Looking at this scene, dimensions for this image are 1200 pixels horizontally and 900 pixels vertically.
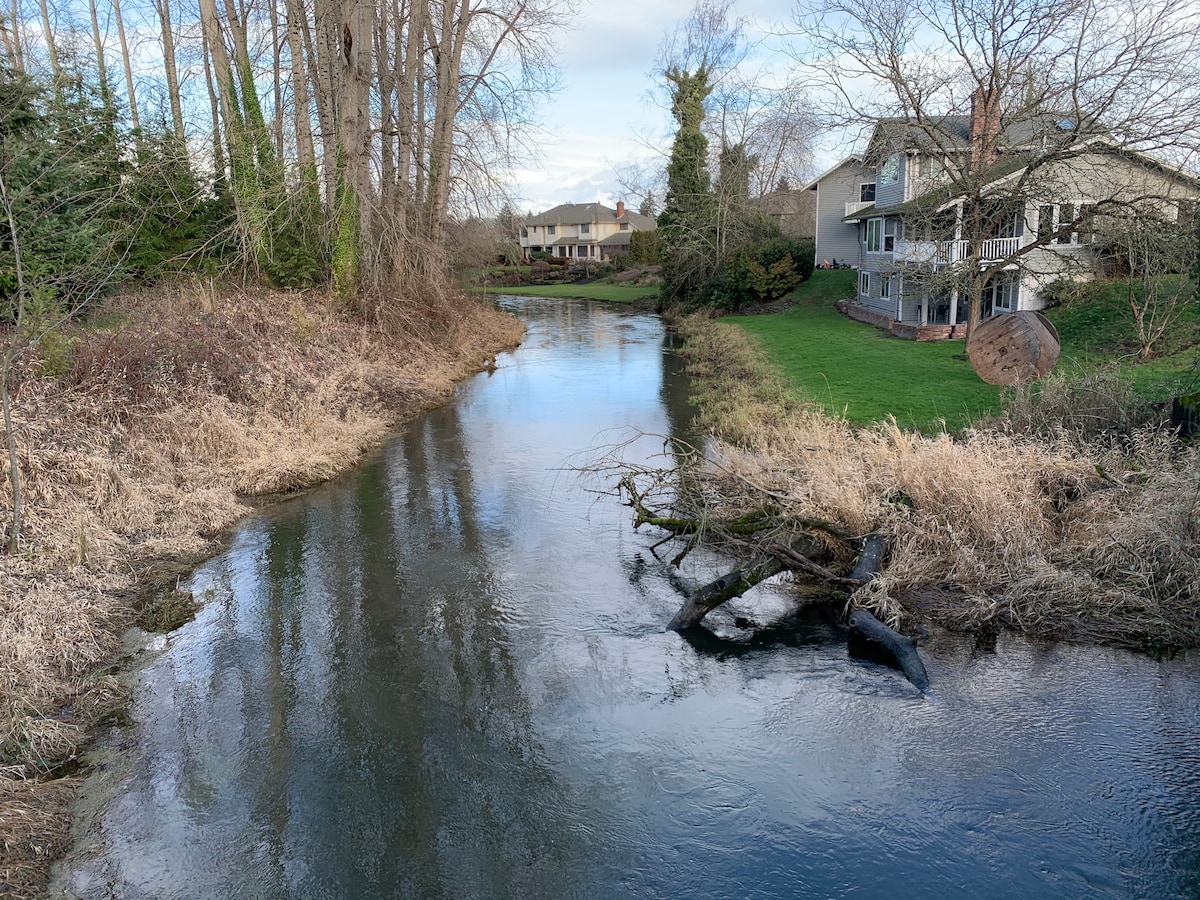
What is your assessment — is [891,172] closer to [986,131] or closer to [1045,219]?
[1045,219]

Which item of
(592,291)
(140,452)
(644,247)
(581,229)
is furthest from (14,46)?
(581,229)

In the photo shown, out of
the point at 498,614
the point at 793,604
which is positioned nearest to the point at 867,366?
the point at 793,604

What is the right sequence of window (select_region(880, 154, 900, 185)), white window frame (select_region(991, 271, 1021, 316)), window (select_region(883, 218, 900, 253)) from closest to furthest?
white window frame (select_region(991, 271, 1021, 316)), window (select_region(880, 154, 900, 185)), window (select_region(883, 218, 900, 253))

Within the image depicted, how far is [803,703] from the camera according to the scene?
7125mm

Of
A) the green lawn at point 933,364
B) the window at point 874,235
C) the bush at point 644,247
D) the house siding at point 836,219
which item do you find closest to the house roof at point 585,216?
the bush at point 644,247

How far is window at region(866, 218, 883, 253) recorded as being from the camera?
32.5 metres

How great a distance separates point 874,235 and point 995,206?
9.78 m

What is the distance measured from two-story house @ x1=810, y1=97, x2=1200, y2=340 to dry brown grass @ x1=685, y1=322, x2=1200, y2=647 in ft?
36.5

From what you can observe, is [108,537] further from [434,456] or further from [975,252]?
[975,252]

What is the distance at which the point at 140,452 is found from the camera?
11.9 m

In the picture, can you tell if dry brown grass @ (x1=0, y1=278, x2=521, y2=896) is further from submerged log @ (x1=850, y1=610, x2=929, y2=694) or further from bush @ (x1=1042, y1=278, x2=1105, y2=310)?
bush @ (x1=1042, y1=278, x2=1105, y2=310)

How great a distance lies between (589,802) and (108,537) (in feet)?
22.9

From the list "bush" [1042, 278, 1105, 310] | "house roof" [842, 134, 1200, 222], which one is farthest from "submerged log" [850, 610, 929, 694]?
"bush" [1042, 278, 1105, 310]

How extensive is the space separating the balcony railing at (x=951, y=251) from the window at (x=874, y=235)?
12.8 feet
